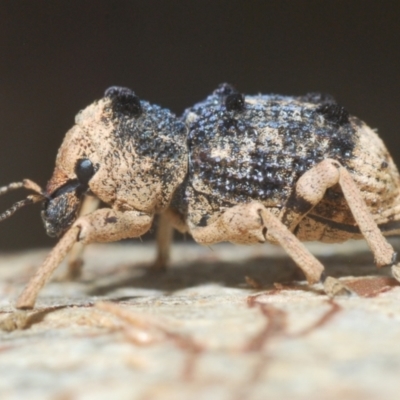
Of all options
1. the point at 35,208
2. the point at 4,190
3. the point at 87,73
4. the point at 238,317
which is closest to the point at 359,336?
the point at 238,317

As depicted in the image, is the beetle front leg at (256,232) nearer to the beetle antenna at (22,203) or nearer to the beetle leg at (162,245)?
the beetle antenna at (22,203)

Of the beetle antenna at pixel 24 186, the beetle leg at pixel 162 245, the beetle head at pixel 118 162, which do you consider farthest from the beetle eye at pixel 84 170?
the beetle leg at pixel 162 245

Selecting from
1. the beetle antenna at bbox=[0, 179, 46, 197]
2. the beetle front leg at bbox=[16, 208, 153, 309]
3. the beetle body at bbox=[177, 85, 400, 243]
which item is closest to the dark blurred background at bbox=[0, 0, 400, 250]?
the beetle antenna at bbox=[0, 179, 46, 197]

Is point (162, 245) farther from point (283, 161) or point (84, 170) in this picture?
point (283, 161)

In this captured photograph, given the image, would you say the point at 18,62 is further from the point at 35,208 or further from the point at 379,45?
the point at 379,45

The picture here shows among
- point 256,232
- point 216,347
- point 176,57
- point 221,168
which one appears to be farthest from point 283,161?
point 176,57

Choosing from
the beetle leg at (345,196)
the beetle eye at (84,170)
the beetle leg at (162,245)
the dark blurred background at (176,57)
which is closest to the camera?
the beetle leg at (345,196)
